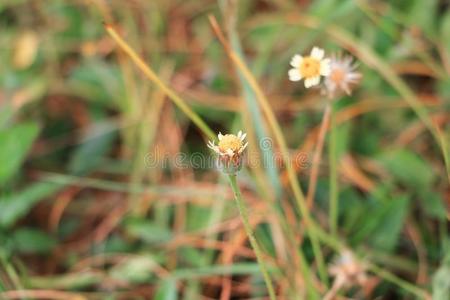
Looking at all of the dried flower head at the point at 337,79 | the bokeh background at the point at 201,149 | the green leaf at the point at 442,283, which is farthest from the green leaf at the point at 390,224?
the dried flower head at the point at 337,79

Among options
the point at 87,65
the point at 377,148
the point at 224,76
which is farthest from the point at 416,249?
the point at 87,65

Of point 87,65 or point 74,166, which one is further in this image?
point 87,65

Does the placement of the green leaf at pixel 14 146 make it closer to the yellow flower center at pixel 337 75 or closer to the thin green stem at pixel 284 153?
the thin green stem at pixel 284 153

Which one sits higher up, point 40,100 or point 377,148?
point 40,100

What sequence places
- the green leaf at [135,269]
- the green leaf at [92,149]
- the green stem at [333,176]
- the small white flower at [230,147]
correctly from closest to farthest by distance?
the small white flower at [230,147] < the green stem at [333,176] < the green leaf at [135,269] < the green leaf at [92,149]

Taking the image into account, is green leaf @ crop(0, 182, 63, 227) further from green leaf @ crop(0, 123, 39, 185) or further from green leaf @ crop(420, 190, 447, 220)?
green leaf @ crop(420, 190, 447, 220)

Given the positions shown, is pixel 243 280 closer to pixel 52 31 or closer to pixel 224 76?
pixel 224 76

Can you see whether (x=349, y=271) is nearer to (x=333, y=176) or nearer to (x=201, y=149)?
(x=333, y=176)

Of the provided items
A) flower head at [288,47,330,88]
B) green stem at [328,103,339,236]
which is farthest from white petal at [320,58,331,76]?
green stem at [328,103,339,236]
